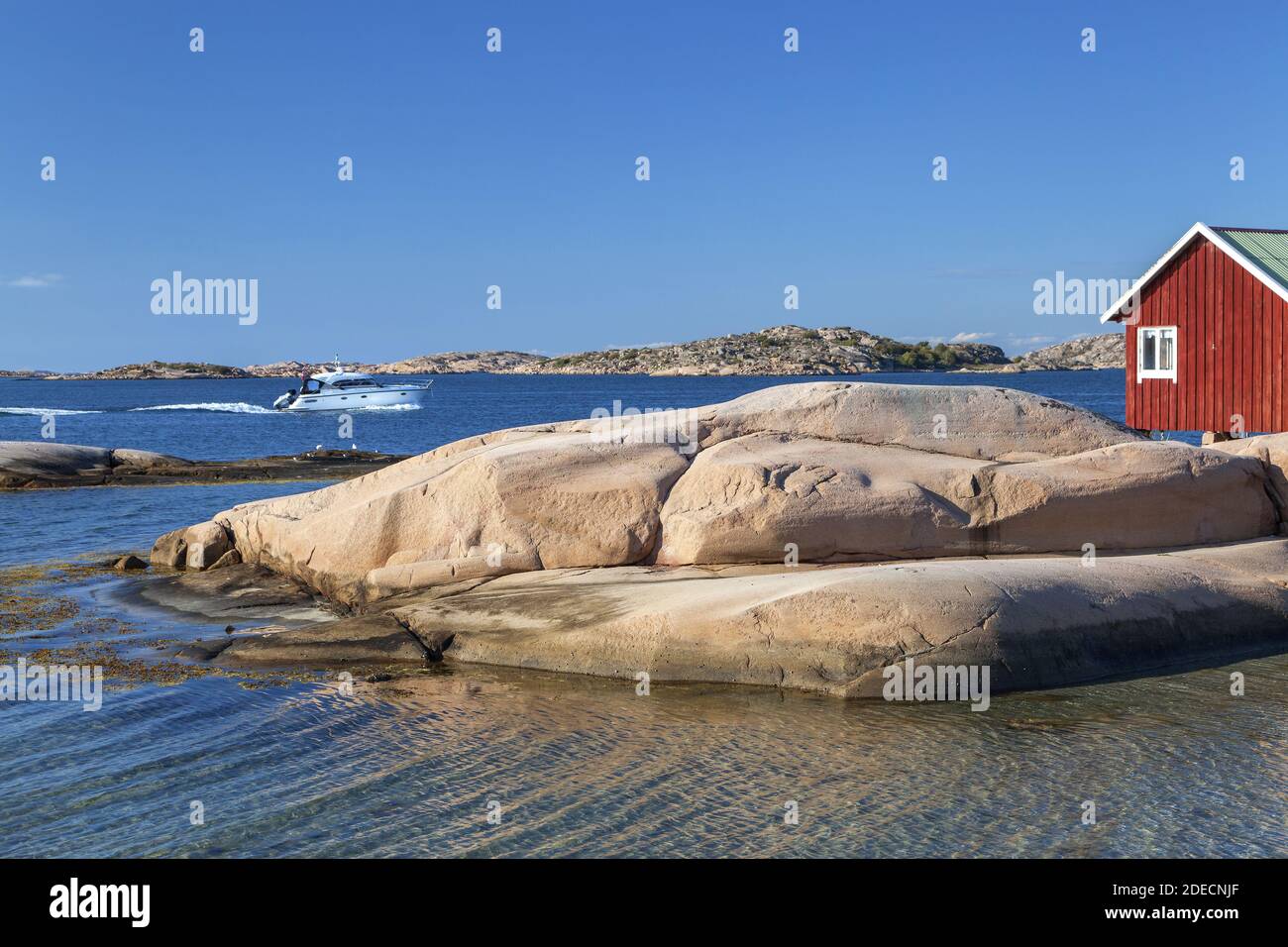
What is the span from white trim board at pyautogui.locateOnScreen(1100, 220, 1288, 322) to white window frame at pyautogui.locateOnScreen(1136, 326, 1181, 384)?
0.84 metres

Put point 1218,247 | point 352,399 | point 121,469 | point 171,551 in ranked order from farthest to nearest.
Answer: point 352,399 < point 121,469 < point 1218,247 < point 171,551

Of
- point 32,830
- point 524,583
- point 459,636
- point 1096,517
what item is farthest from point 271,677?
point 1096,517

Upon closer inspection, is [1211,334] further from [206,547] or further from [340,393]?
[340,393]

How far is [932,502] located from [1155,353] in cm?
1660

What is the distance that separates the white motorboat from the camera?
82812mm

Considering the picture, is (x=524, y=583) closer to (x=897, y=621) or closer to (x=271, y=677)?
(x=271, y=677)

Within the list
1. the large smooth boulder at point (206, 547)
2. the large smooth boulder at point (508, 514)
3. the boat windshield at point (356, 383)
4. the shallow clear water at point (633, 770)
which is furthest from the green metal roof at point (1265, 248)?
the boat windshield at point (356, 383)

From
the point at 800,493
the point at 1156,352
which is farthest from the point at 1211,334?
the point at 800,493

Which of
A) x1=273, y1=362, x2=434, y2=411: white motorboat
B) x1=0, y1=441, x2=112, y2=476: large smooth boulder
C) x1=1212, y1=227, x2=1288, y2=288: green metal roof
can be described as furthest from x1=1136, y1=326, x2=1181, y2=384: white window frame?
x1=273, y1=362, x2=434, y2=411: white motorboat

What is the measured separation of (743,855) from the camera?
8172mm

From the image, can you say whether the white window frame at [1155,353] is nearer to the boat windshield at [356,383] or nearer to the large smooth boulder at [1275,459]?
the large smooth boulder at [1275,459]

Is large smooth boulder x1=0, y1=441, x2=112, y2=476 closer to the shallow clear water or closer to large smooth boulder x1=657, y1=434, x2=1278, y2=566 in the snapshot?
the shallow clear water

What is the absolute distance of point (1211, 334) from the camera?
26.6 metres

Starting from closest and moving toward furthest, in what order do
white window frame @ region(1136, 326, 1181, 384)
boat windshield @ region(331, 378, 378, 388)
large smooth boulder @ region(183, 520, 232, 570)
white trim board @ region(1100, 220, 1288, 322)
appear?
large smooth boulder @ region(183, 520, 232, 570) < white trim board @ region(1100, 220, 1288, 322) < white window frame @ region(1136, 326, 1181, 384) < boat windshield @ region(331, 378, 378, 388)
